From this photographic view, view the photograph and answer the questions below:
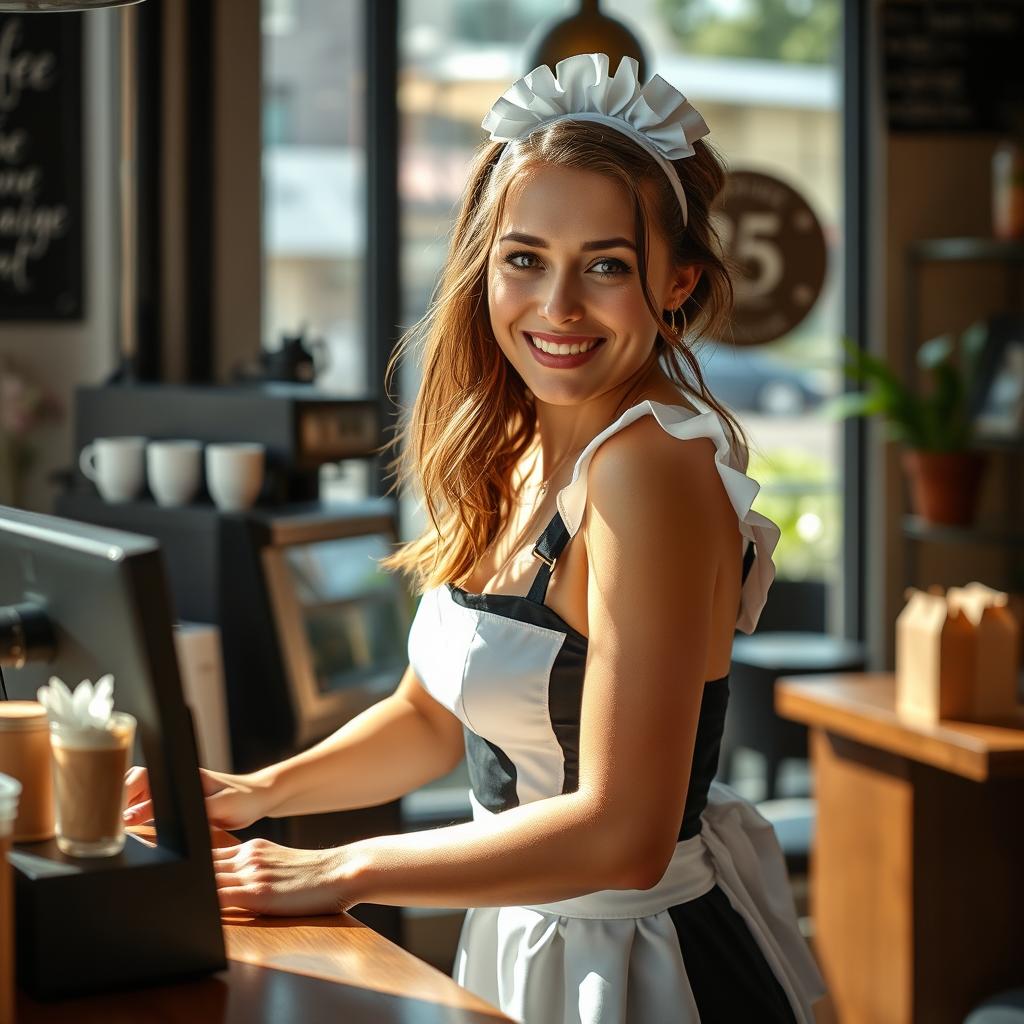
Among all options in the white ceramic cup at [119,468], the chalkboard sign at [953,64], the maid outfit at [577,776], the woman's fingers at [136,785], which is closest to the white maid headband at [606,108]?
the maid outfit at [577,776]

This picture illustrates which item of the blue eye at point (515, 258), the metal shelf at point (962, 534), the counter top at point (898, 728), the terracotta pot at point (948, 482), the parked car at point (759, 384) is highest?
the blue eye at point (515, 258)

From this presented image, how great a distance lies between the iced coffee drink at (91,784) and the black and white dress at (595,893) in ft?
1.61

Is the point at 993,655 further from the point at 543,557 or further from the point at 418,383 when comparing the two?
the point at 543,557

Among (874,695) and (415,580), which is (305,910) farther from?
(874,695)

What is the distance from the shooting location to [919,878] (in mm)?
2881

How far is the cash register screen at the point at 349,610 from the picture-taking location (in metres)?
2.94

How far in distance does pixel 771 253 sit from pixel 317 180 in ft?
4.33

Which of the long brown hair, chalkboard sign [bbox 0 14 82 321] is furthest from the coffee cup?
chalkboard sign [bbox 0 14 82 321]

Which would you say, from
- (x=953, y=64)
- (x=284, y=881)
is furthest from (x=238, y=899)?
(x=953, y=64)

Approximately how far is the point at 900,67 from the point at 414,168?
1456 mm

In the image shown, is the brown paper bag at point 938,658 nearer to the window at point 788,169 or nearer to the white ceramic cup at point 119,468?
the window at point 788,169

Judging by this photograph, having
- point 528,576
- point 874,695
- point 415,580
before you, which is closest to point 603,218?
point 528,576

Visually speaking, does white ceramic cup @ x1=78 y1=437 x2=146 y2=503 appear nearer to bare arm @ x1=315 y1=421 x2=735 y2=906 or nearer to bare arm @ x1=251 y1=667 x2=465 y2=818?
bare arm @ x1=251 y1=667 x2=465 y2=818

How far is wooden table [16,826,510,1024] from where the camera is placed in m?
1.09
